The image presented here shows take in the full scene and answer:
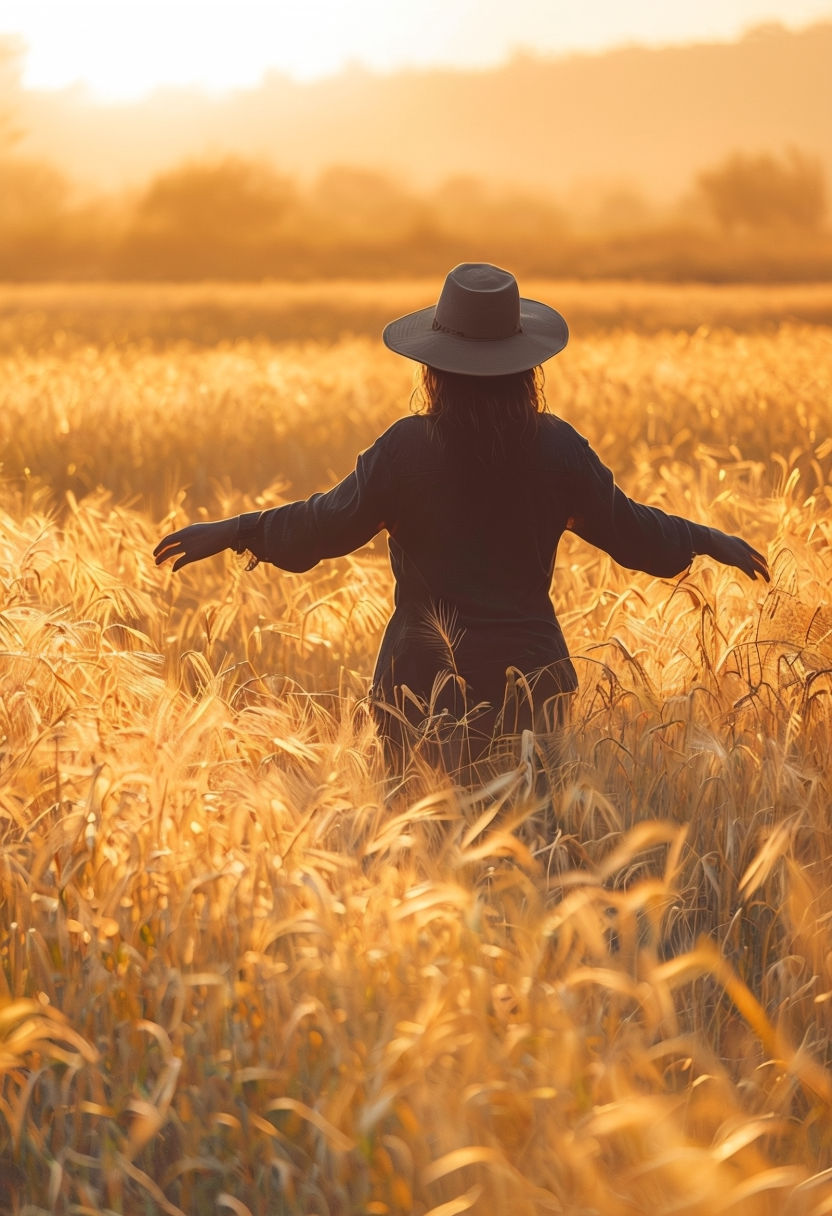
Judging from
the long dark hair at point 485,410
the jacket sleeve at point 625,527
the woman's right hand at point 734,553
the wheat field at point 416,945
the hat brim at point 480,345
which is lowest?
the wheat field at point 416,945

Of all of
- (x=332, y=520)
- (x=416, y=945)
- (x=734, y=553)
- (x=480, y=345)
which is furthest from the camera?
(x=734, y=553)

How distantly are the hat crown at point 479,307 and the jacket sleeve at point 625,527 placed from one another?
28 cm

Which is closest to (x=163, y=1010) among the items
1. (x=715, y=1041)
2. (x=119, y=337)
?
(x=715, y=1041)

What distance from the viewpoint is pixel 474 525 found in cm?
244

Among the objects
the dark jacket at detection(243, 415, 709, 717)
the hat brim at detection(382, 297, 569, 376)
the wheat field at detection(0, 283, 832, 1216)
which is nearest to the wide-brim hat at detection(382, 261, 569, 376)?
the hat brim at detection(382, 297, 569, 376)

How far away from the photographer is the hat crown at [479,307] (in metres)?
2.36

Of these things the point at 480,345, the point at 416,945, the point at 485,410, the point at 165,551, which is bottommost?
the point at 416,945

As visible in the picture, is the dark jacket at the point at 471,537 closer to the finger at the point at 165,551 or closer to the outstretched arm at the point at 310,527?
the outstretched arm at the point at 310,527

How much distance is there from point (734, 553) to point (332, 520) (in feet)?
2.68

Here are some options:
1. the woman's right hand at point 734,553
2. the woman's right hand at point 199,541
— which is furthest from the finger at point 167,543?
the woman's right hand at point 734,553

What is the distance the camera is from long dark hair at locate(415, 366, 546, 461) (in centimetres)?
236

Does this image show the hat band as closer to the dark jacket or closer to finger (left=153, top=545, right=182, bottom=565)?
the dark jacket

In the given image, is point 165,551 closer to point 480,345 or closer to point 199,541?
point 199,541

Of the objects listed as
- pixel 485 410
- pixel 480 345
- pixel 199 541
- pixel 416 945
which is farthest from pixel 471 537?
pixel 416 945
